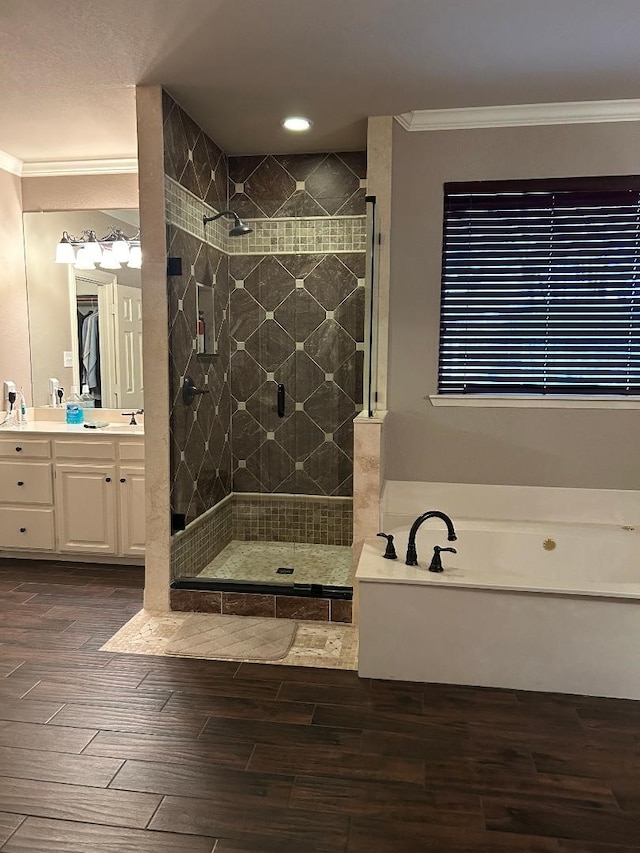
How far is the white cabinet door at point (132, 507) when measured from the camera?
12.8 ft

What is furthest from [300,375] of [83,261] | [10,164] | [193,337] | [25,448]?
[10,164]

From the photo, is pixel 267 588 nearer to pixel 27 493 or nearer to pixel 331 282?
pixel 27 493

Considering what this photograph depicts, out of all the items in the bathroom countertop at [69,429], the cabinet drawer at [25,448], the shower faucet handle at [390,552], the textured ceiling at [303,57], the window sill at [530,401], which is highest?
the textured ceiling at [303,57]

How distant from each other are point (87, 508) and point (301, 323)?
1.76 metres

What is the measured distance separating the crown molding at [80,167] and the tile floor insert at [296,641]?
2.83 m

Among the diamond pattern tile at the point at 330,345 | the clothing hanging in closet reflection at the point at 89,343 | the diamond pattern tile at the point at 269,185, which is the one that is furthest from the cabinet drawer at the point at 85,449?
the diamond pattern tile at the point at 269,185

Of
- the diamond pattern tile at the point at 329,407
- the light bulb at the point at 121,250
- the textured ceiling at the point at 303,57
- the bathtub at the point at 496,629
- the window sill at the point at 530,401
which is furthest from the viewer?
the light bulb at the point at 121,250

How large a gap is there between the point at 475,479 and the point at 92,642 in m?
2.14

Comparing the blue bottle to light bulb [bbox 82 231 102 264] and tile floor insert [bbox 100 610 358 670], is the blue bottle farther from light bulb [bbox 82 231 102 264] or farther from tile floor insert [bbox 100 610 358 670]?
tile floor insert [bbox 100 610 358 670]

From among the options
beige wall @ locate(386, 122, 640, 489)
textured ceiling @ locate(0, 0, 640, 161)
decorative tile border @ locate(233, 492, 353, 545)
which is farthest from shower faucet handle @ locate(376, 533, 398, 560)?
textured ceiling @ locate(0, 0, 640, 161)

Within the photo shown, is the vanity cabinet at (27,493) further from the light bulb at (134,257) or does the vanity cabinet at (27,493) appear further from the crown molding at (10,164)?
the crown molding at (10,164)

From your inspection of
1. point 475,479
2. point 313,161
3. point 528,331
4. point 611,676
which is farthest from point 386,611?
point 313,161

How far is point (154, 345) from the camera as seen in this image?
325 centimetres

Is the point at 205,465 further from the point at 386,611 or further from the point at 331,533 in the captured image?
the point at 386,611
